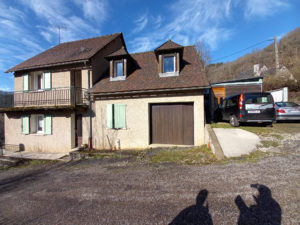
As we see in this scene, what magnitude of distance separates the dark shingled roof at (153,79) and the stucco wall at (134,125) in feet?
2.14

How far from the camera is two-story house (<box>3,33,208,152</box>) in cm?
696

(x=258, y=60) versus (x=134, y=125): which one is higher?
(x=258, y=60)

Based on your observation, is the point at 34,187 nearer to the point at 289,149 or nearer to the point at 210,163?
the point at 210,163

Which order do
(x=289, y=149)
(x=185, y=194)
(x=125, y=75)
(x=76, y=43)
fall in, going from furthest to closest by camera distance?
(x=76, y=43)
(x=125, y=75)
(x=289, y=149)
(x=185, y=194)

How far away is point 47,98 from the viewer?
8.67 metres

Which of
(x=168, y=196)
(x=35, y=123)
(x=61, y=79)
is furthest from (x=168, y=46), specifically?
(x=35, y=123)

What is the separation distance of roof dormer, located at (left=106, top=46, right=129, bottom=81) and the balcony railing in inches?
83.2

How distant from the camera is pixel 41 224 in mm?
2432

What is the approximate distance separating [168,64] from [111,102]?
4.15 meters

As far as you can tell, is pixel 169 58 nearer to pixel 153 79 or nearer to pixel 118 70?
pixel 153 79

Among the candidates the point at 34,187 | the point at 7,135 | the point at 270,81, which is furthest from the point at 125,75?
the point at 270,81

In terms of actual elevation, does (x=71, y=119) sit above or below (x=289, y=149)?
above

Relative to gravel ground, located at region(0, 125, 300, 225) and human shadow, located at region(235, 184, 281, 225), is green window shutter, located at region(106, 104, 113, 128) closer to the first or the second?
gravel ground, located at region(0, 125, 300, 225)

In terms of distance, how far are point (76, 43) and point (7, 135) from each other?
9.15m
